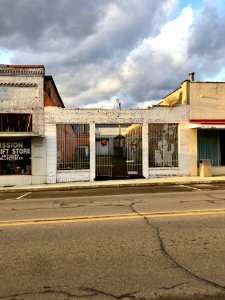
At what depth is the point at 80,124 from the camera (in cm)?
2214

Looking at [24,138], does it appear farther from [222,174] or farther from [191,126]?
[222,174]

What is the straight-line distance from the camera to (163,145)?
75.8 ft

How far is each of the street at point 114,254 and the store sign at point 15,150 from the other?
36.8 feet

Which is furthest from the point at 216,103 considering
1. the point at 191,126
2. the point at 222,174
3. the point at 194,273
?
the point at 194,273

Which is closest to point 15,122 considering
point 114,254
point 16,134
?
point 16,134

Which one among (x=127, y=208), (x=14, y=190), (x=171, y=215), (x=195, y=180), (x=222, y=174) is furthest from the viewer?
(x=222, y=174)

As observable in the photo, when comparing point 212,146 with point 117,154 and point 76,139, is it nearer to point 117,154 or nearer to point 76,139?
point 117,154

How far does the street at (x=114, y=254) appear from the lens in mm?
4742

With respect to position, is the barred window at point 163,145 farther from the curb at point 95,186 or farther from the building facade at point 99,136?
the curb at point 95,186

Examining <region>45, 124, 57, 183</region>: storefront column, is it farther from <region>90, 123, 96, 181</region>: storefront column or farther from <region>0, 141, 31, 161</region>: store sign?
<region>90, 123, 96, 181</region>: storefront column

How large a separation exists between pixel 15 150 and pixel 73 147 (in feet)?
10.3

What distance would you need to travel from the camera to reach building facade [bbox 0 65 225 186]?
21203 millimetres

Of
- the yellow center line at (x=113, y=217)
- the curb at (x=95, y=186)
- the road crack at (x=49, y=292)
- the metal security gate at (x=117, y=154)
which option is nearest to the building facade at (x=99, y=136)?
the metal security gate at (x=117, y=154)

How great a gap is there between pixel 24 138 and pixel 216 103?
36.9 ft
